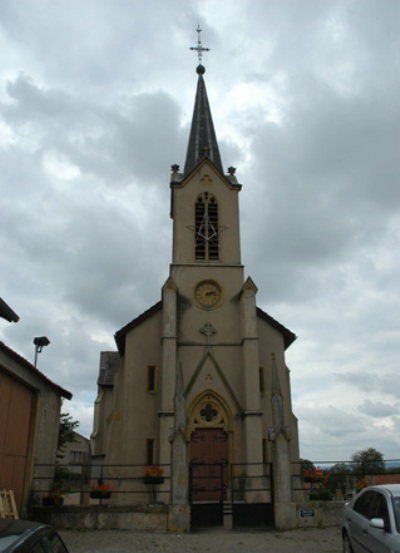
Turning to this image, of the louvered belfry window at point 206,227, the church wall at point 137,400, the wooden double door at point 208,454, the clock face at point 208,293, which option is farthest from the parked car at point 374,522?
the louvered belfry window at point 206,227

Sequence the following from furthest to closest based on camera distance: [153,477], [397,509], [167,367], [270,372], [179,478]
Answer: [270,372]
[167,367]
[153,477]
[179,478]
[397,509]

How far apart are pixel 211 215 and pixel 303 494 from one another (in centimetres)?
1437

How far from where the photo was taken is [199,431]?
22391 millimetres

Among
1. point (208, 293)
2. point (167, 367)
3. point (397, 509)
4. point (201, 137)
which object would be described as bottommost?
point (397, 509)

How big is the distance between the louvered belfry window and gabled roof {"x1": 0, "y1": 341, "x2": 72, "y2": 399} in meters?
10.6

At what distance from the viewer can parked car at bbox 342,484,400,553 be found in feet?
23.0

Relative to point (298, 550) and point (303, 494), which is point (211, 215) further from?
point (298, 550)

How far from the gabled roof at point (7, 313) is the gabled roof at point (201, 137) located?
699 inches

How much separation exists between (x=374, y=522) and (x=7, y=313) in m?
9.27

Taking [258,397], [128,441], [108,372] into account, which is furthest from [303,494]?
[108,372]

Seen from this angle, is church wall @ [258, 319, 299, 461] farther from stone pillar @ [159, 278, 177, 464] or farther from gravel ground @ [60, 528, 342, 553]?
gravel ground @ [60, 528, 342, 553]

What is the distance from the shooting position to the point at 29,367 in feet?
47.7

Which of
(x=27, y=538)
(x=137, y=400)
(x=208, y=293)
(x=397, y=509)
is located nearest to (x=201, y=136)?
(x=208, y=293)

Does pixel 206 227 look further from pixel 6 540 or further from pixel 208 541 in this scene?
pixel 6 540
